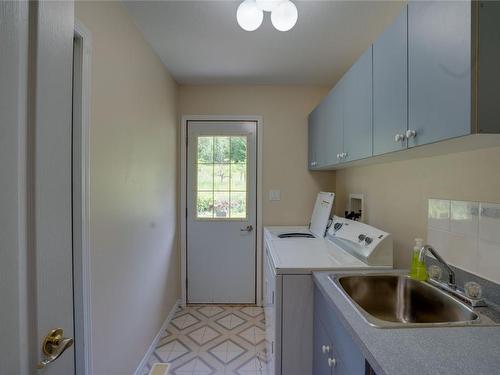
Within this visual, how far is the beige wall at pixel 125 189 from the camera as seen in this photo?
1.40 metres

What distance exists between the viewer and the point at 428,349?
80 centimetres

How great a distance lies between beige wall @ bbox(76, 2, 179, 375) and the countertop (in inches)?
48.4

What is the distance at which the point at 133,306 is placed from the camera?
71.7 inches

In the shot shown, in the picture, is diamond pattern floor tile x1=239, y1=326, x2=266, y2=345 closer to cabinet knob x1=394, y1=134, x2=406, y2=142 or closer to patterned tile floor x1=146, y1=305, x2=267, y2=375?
patterned tile floor x1=146, y1=305, x2=267, y2=375

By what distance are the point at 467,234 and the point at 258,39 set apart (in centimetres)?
173

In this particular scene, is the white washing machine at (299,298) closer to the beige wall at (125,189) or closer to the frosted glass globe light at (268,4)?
the beige wall at (125,189)

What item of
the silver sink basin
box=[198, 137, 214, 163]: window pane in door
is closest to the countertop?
the silver sink basin

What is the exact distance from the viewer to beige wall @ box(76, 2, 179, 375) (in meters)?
1.40

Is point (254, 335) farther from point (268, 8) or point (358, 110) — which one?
point (268, 8)

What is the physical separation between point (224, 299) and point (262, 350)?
878mm

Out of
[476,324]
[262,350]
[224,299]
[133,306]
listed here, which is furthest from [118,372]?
[476,324]

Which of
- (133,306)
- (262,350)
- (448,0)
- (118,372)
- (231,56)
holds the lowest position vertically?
(262,350)

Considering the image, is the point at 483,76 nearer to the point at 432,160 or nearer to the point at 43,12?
the point at 432,160

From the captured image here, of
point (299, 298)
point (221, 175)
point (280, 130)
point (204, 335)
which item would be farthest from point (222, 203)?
point (299, 298)
